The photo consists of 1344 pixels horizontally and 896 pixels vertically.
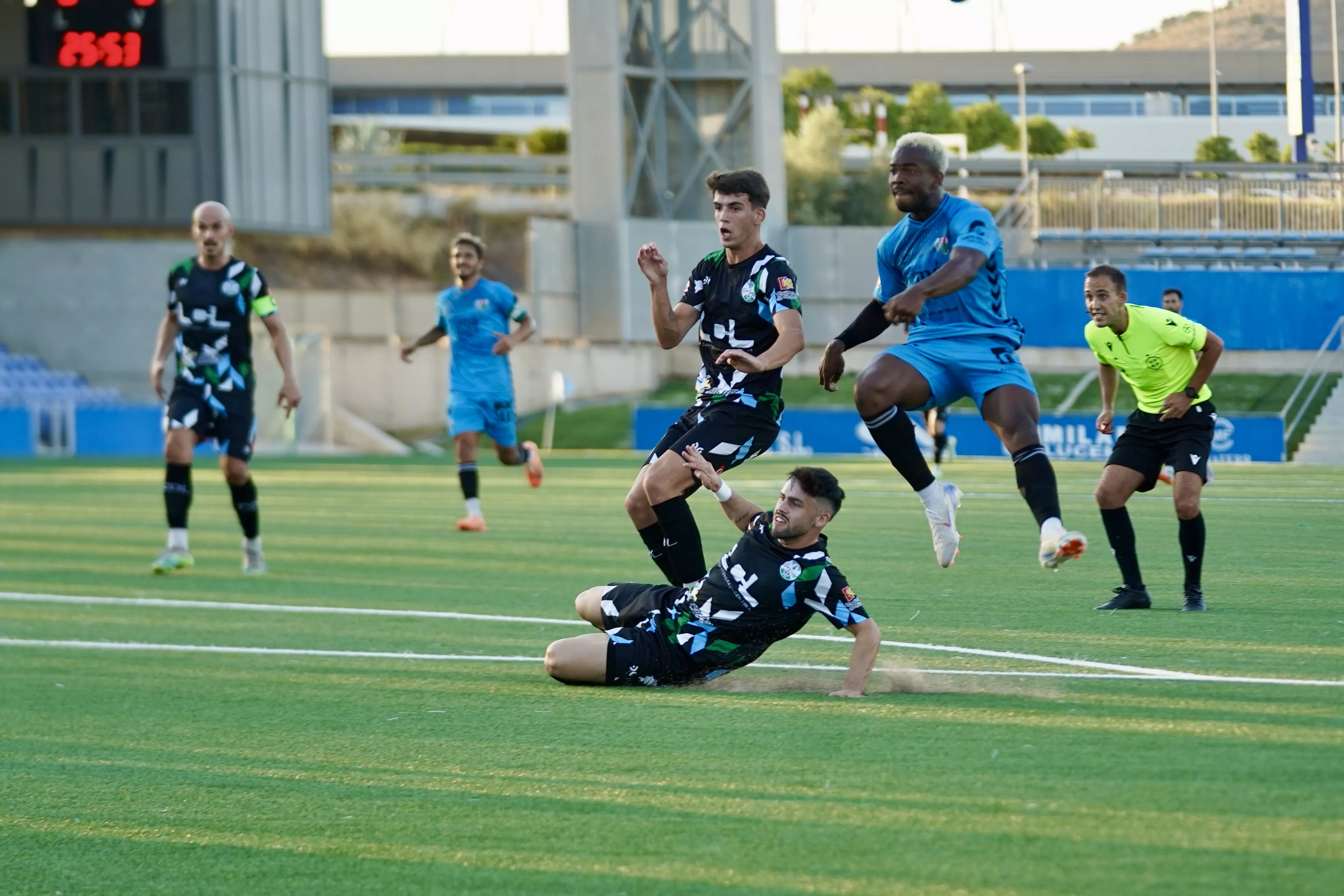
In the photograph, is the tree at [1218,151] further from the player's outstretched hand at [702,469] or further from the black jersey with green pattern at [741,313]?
the player's outstretched hand at [702,469]

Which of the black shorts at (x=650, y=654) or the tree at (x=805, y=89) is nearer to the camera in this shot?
the black shorts at (x=650, y=654)

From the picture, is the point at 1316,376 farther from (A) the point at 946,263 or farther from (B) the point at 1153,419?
(A) the point at 946,263

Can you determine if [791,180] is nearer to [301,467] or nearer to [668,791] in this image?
[301,467]

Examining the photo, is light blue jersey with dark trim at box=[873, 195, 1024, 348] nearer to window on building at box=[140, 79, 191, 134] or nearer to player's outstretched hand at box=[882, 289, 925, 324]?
player's outstretched hand at box=[882, 289, 925, 324]

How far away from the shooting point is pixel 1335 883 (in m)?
3.61

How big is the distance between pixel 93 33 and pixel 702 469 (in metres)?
27.0

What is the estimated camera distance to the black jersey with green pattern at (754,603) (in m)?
6.04

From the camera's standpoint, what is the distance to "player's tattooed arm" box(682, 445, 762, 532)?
6926 mm

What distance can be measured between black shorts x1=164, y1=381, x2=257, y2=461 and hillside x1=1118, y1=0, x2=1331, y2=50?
24.7 meters

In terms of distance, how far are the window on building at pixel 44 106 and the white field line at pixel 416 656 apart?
25.0 meters

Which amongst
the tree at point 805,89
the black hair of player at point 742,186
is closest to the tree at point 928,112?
the tree at point 805,89

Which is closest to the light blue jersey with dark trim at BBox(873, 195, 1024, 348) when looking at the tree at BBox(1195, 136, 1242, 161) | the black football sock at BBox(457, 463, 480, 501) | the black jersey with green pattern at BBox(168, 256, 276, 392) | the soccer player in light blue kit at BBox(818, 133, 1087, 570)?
the soccer player in light blue kit at BBox(818, 133, 1087, 570)

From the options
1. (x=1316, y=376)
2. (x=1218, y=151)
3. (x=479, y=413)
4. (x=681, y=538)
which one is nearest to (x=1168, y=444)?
(x=681, y=538)

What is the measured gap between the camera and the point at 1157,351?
871cm
